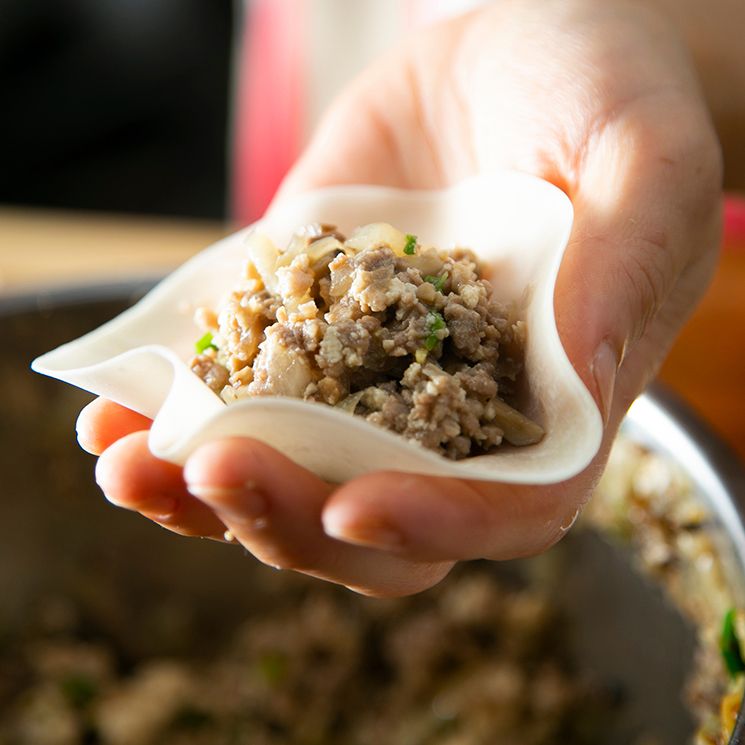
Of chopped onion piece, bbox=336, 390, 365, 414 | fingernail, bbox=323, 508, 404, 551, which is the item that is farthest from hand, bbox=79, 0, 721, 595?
chopped onion piece, bbox=336, 390, 365, 414

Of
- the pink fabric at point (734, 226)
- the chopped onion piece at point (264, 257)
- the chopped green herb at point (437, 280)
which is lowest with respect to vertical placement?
the pink fabric at point (734, 226)

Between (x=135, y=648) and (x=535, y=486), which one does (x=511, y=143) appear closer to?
(x=535, y=486)

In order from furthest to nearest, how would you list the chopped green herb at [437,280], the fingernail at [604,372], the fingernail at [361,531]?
the chopped green herb at [437,280] < the fingernail at [604,372] < the fingernail at [361,531]

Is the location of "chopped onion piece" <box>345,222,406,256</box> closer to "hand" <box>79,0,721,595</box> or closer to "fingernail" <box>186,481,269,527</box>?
"hand" <box>79,0,721,595</box>

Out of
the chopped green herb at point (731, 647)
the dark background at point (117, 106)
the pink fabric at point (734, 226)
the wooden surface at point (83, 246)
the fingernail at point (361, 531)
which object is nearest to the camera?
the fingernail at point (361, 531)

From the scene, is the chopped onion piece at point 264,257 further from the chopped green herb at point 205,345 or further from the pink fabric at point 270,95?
the pink fabric at point 270,95

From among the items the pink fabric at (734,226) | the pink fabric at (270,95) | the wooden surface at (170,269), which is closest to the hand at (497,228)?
the wooden surface at (170,269)

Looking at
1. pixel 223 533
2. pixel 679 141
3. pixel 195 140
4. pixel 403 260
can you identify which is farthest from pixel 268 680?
→ pixel 195 140
